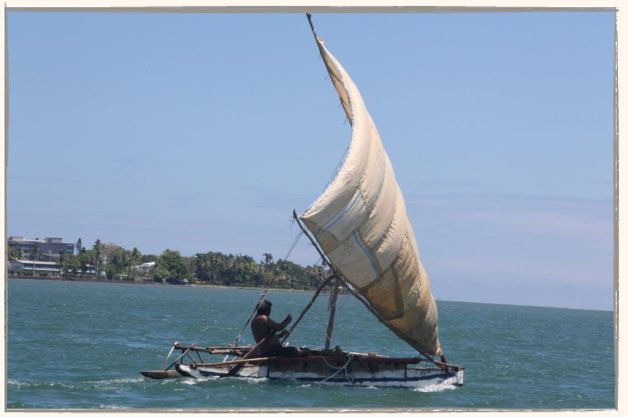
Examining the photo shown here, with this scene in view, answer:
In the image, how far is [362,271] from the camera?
25984 mm

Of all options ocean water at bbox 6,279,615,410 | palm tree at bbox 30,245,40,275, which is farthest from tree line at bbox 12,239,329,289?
ocean water at bbox 6,279,615,410

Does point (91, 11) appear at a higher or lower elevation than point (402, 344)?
higher

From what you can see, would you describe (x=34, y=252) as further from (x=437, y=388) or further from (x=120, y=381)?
(x=437, y=388)

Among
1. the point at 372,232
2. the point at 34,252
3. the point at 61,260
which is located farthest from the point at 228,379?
the point at 61,260

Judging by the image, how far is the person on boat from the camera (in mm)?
25453

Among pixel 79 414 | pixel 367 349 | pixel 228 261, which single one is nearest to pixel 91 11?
pixel 79 414

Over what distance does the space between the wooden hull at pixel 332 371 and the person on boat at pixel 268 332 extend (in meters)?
0.32

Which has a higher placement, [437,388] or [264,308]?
[264,308]

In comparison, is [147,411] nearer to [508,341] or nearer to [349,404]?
[349,404]

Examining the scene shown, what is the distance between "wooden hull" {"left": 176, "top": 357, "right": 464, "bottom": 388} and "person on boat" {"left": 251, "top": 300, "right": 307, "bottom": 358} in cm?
32

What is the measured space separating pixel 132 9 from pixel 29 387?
9.70m

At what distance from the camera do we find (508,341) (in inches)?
2197

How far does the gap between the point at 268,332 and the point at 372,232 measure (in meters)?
3.49

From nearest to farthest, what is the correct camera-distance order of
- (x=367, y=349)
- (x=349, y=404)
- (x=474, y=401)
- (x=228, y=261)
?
(x=349, y=404)
(x=474, y=401)
(x=367, y=349)
(x=228, y=261)
